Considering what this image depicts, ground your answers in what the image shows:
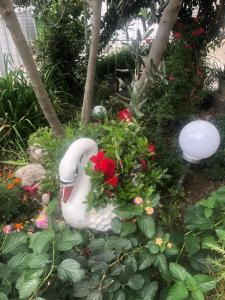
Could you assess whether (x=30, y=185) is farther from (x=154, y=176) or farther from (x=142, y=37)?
(x=142, y=37)

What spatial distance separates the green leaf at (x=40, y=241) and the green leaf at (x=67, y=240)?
45 mm

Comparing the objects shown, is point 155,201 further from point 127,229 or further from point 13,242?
point 13,242

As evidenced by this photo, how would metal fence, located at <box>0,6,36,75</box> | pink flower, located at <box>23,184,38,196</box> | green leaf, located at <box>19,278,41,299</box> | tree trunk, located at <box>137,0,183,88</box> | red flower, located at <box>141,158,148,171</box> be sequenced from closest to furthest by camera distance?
green leaf, located at <box>19,278,41,299</box>
red flower, located at <box>141,158,148,171</box>
tree trunk, located at <box>137,0,183,88</box>
pink flower, located at <box>23,184,38,196</box>
metal fence, located at <box>0,6,36,75</box>

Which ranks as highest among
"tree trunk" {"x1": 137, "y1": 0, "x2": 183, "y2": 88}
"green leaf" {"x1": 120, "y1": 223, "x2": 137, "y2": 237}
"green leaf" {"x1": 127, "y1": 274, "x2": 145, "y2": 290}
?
"tree trunk" {"x1": 137, "y1": 0, "x2": 183, "y2": 88}

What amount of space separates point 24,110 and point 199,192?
206 cm

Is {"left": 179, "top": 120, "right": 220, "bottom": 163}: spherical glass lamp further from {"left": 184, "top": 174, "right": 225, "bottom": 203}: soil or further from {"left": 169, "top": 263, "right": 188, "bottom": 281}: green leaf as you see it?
{"left": 169, "top": 263, "right": 188, "bottom": 281}: green leaf

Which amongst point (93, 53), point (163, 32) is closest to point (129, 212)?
point (163, 32)

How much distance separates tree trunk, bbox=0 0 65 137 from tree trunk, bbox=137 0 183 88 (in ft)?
2.45

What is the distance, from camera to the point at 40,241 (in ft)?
4.03

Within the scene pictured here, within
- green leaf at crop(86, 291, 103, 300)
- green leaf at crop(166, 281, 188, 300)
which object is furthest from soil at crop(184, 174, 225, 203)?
green leaf at crop(86, 291, 103, 300)

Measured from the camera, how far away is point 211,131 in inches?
78.3

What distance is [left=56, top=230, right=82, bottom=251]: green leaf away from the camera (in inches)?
49.0

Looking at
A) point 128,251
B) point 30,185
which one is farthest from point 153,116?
point 128,251

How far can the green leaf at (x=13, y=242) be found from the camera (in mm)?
1272
